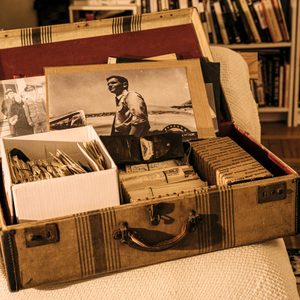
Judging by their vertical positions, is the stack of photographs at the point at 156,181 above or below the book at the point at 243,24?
below

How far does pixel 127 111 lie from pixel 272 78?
1.99m

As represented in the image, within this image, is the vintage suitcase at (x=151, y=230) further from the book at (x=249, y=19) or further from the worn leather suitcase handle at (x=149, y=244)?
the book at (x=249, y=19)

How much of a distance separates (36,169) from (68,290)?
0.72 feet

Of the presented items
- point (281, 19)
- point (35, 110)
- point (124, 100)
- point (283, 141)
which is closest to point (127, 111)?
point (124, 100)

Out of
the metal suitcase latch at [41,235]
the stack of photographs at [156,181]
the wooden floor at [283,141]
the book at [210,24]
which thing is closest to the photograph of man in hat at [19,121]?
the stack of photographs at [156,181]

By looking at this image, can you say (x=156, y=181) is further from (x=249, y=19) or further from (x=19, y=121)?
(x=249, y=19)

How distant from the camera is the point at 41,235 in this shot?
882 millimetres

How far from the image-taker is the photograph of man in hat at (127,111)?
4.00 feet

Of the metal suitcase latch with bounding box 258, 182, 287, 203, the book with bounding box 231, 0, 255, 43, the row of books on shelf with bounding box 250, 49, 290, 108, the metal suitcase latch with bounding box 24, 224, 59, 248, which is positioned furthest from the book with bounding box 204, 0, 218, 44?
the metal suitcase latch with bounding box 24, 224, 59, 248

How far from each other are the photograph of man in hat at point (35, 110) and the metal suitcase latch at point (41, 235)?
406 mm

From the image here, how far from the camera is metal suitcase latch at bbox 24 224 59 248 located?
2.88ft

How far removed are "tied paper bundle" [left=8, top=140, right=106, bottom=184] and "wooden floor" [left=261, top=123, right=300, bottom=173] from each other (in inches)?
66.9

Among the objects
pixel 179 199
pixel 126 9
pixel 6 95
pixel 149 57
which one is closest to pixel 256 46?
pixel 126 9

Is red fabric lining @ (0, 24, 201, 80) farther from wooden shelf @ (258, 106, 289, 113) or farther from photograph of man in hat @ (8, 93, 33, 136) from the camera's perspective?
wooden shelf @ (258, 106, 289, 113)
